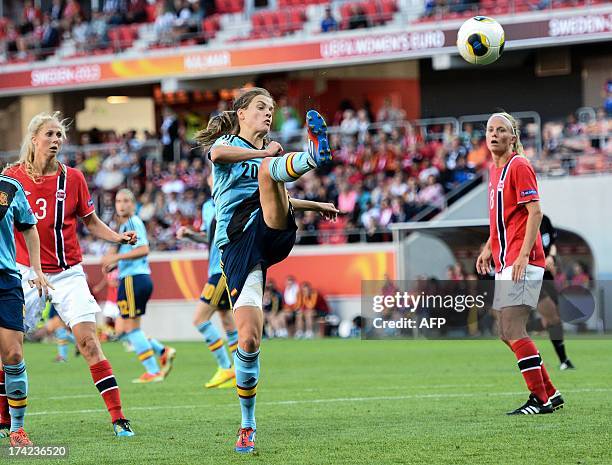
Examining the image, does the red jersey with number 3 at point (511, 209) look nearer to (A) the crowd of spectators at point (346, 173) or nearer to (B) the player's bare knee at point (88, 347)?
(B) the player's bare knee at point (88, 347)

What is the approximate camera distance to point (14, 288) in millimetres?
8219

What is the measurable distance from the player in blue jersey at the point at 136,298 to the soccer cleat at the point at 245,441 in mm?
6510

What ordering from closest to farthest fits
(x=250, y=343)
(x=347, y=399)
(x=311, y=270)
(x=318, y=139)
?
(x=318, y=139)
(x=250, y=343)
(x=347, y=399)
(x=311, y=270)

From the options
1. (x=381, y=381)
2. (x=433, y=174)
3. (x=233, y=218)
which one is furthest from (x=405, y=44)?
(x=233, y=218)

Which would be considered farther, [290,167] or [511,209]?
[511,209]

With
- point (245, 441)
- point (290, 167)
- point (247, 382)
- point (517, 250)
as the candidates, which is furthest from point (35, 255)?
point (517, 250)

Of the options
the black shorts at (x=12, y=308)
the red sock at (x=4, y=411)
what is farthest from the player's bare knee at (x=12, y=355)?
the red sock at (x=4, y=411)

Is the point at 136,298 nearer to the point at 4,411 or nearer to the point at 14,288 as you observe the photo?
the point at 4,411

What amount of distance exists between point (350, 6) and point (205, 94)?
843 cm

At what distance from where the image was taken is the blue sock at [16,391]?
8359 mm

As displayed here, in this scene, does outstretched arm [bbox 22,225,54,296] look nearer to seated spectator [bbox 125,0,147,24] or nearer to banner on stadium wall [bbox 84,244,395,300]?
banner on stadium wall [bbox 84,244,395,300]

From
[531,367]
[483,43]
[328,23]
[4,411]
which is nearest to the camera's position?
[4,411]

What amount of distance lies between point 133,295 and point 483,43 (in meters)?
6.16

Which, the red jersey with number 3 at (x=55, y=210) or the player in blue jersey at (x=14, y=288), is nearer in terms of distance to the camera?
the player in blue jersey at (x=14, y=288)
